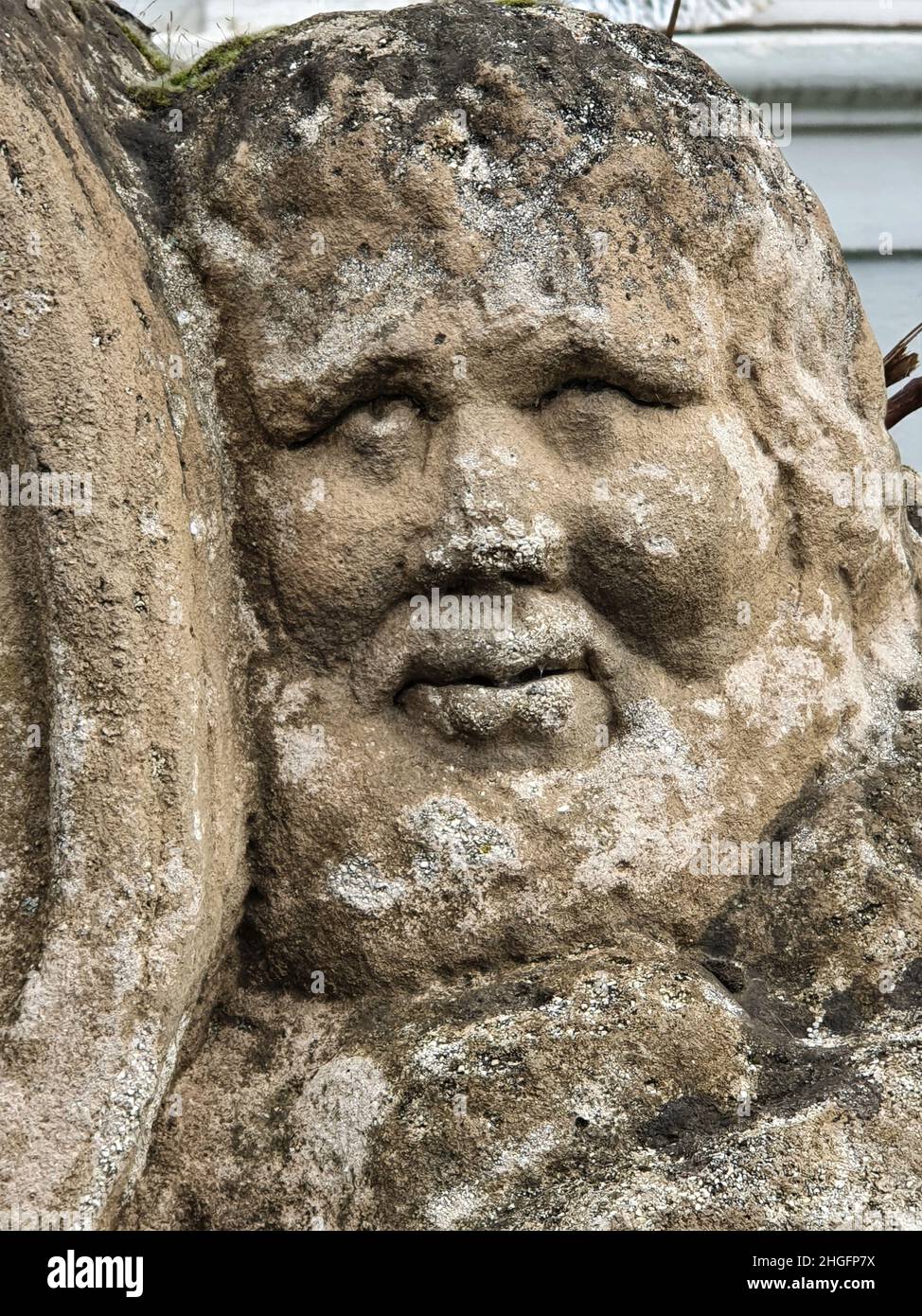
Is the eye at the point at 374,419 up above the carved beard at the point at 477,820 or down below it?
above

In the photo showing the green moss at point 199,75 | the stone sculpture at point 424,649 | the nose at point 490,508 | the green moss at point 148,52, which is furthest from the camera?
the green moss at point 148,52

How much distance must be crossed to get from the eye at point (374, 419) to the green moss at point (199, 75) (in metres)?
0.53

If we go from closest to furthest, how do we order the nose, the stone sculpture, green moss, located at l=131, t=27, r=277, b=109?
the stone sculpture < the nose < green moss, located at l=131, t=27, r=277, b=109

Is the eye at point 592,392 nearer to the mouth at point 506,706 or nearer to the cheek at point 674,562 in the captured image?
the cheek at point 674,562

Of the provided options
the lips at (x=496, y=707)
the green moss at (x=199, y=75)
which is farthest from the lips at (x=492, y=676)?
the green moss at (x=199, y=75)

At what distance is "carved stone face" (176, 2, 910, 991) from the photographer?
2.07 meters

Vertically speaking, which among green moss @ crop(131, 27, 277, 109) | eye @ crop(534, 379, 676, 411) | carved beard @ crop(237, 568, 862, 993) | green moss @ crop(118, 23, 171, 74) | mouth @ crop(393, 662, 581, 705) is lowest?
carved beard @ crop(237, 568, 862, 993)

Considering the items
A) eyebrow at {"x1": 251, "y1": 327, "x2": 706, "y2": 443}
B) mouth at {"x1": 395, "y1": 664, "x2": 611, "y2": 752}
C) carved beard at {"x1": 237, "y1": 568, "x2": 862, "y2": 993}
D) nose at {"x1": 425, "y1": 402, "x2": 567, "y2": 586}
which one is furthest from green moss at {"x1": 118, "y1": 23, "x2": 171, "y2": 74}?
mouth at {"x1": 395, "y1": 664, "x2": 611, "y2": 752}

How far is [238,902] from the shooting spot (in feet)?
6.95

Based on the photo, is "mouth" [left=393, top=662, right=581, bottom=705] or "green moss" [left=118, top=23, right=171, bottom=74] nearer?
"mouth" [left=393, top=662, right=581, bottom=705]

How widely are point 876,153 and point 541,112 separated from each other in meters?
2.80

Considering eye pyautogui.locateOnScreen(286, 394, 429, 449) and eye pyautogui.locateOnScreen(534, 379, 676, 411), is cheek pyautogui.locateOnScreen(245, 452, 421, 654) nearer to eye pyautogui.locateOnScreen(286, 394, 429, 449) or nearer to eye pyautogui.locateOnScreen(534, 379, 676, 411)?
eye pyautogui.locateOnScreen(286, 394, 429, 449)

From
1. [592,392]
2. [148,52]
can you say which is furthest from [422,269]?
[148,52]

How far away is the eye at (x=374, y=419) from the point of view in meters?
2.09
